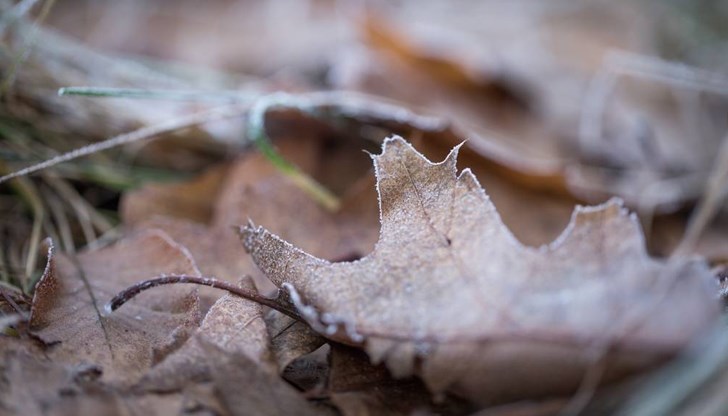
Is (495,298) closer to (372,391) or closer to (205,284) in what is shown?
(372,391)

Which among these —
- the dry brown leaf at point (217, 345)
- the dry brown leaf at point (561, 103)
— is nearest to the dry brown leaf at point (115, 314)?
the dry brown leaf at point (217, 345)

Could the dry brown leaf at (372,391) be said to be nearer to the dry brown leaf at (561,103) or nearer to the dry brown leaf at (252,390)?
the dry brown leaf at (252,390)

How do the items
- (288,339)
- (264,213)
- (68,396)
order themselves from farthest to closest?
(264,213)
(288,339)
(68,396)

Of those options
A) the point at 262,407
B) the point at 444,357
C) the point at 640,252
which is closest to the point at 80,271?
the point at 262,407

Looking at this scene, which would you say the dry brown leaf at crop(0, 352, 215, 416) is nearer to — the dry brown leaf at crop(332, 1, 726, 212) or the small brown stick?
the small brown stick

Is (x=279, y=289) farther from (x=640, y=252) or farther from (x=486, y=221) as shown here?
(x=640, y=252)

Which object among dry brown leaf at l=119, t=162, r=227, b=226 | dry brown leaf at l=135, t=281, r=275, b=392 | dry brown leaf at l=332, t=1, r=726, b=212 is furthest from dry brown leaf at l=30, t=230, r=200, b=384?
dry brown leaf at l=332, t=1, r=726, b=212

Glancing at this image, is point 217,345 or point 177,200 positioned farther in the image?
point 177,200

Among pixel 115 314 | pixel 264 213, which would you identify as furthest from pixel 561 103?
pixel 115 314
